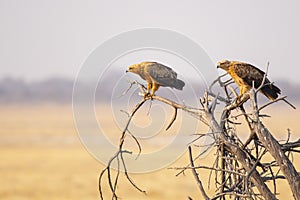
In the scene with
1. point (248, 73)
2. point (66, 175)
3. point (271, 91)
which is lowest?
point (271, 91)

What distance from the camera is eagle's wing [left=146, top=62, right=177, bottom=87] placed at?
14.8 feet

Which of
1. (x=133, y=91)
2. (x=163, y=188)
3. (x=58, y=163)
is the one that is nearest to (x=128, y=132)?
(x=133, y=91)

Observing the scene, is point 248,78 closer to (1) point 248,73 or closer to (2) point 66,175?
(1) point 248,73

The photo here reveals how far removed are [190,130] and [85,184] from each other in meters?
25.5

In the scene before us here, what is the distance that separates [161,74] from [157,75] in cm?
3

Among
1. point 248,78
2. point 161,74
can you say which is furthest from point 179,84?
point 248,78

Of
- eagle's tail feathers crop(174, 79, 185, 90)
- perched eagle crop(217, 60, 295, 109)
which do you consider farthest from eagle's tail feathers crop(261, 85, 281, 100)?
eagle's tail feathers crop(174, 79, 185, 90)

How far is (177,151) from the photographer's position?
4.41m

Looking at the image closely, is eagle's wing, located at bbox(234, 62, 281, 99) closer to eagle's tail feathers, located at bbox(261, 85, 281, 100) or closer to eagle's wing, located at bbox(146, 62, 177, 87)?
eagle's tail feathers, located at bbox(261, 85, 281, 100)

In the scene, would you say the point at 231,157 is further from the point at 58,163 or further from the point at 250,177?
the point at 58,163

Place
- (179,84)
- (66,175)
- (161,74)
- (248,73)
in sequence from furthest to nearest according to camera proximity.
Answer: (66,175)
(179,84)
(161,74)
(248,73)

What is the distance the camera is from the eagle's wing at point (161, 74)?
4.52m

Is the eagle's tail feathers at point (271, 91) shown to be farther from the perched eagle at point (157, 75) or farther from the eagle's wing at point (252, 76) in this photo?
the perched eagle at point (157, 75)

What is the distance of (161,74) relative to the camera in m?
4.54
